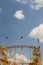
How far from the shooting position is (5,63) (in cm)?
5419

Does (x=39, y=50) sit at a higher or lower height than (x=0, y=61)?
higher

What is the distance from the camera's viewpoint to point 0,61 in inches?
2100

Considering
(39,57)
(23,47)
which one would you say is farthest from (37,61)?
(23,47)

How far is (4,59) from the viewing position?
54906 mm

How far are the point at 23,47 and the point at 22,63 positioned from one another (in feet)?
14.9

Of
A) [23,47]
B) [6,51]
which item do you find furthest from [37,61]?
[6,51]

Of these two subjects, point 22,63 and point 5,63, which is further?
point 22,63

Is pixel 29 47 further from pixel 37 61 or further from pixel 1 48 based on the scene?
pixel 1 48

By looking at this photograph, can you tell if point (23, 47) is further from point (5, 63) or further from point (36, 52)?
point (5, 63)

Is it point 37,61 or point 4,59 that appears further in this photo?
point 37,61

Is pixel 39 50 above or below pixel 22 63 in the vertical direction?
above

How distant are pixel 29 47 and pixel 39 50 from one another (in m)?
3.21

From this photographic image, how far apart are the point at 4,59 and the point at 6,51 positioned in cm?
354

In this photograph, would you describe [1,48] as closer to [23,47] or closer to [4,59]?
[4,59]
